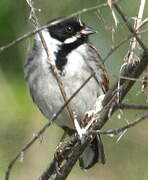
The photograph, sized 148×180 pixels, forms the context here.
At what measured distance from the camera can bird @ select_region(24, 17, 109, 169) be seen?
509cm

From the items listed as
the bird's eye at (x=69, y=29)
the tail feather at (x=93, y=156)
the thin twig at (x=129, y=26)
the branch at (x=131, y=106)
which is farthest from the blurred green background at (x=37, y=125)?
the thin twig at (x=129, y=26)

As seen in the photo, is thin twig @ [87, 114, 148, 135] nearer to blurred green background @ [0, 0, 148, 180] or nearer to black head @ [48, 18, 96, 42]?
black head @ [48, 18, 96, 42]

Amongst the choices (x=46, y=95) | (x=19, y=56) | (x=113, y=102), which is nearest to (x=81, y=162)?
(x=46, y=95)

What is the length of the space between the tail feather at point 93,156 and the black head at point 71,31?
0.82 metres

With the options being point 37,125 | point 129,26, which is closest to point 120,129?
point 129,26

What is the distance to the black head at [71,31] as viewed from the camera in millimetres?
5213

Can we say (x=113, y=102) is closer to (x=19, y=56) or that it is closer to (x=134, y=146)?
(x=134, y=146)

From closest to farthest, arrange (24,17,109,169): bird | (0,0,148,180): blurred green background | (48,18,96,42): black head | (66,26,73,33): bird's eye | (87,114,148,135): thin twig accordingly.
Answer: (87,114,148,135): thin twig
(24,17,109,169): bird
(48,18,96,42): black head
(66,26,73,33): bird's eye
(0,0,148,180): blurred green background

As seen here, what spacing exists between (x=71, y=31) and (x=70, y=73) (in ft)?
1.43

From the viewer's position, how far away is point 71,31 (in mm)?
5336

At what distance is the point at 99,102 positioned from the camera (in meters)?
3.56

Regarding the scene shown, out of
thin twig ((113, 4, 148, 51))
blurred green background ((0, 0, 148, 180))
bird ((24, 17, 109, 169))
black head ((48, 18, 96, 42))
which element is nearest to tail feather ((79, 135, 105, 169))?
bird ((24, 17, 109, 169))

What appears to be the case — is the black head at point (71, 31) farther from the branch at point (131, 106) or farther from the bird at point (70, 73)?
the branch at point (131, 106)

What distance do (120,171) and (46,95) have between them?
115 cm
